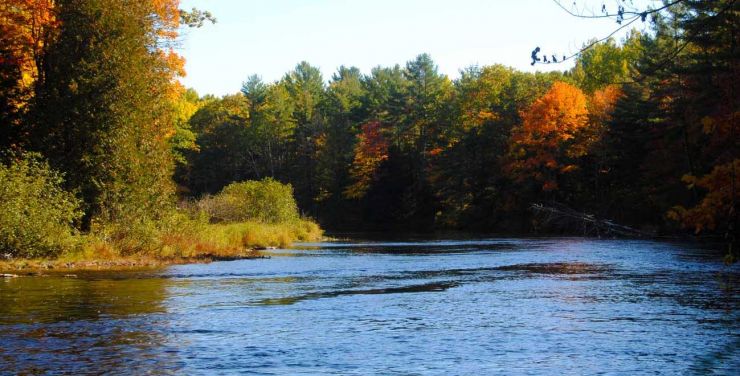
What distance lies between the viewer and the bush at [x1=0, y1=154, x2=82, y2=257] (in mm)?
27266

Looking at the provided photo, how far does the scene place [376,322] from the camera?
16.4m

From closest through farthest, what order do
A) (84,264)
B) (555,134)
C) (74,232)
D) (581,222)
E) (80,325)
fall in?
1. (80,325)
2. (84,264)
3. (74,232)
4. (581,222)
5. (555,134)

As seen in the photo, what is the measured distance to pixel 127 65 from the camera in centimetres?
3400

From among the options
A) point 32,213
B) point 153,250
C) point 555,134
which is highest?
point 555,134

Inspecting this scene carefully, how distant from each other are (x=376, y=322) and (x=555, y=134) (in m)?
60.4

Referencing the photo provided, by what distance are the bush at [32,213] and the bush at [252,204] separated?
78.8 feet

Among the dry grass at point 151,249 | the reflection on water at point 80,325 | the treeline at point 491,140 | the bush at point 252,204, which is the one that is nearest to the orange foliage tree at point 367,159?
the treeline at point 491,140

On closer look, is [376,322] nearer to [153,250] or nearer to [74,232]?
[74,232]

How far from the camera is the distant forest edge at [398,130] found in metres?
33.4

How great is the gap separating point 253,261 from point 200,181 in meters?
84.8

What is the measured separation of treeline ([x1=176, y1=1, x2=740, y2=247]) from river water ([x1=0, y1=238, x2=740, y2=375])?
41.8ft

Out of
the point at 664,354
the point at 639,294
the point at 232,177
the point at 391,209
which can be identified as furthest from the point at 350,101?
the point at 664,354

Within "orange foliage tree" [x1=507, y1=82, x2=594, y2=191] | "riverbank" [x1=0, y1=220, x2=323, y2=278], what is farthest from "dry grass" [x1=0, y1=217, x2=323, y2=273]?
"orange foliage tree" [x1=507, y1=82, x2=594, y2=191]

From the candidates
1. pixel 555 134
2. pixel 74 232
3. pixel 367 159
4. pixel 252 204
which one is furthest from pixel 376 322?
pixel 367 159
